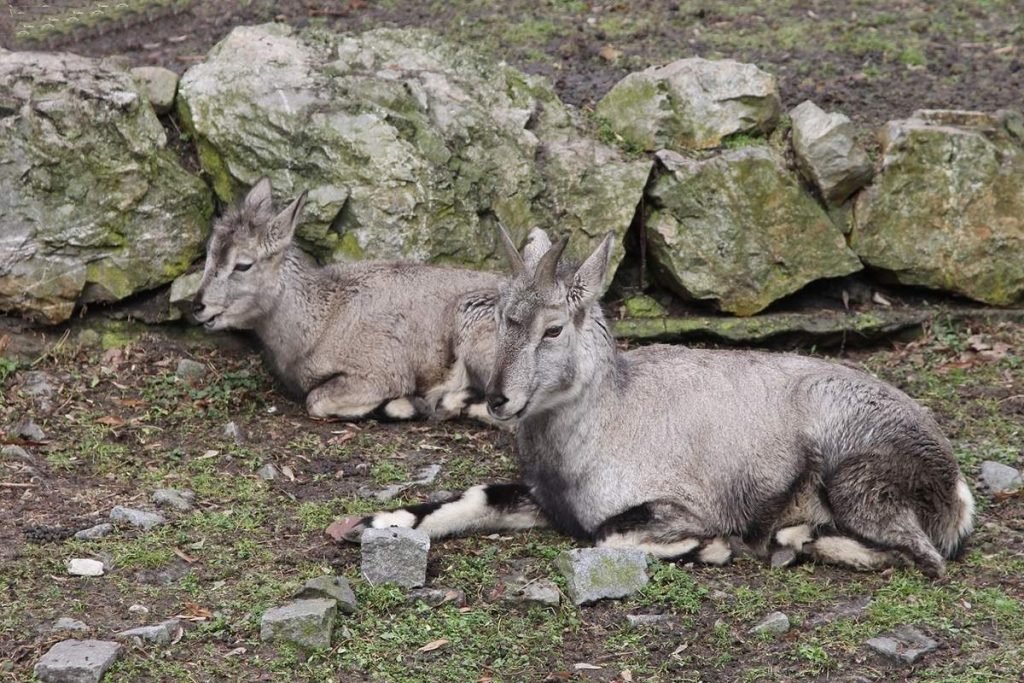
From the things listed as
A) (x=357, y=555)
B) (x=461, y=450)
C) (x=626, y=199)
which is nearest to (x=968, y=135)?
(x=626, y=199)

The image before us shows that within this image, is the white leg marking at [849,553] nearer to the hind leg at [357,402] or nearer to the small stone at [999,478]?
the small stone at [999,478]

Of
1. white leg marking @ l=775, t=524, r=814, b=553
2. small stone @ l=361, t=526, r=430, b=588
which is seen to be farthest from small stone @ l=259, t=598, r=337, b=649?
white leg marking @ l=775, t=524, r=814, b=553

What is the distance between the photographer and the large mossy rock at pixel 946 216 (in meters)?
12.0

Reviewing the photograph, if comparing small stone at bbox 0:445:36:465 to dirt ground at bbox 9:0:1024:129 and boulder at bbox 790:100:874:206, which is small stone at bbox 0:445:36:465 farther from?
boulder at bbox 790:100:874:206

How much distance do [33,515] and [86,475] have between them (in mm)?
809

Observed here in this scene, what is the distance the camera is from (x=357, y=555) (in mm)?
7922

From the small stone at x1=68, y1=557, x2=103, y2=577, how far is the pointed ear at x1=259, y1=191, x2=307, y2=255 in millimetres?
3868

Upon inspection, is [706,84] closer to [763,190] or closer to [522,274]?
[763,190]

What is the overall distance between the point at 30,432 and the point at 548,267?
4.03 m

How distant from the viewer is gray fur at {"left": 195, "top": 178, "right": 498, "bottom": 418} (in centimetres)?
1081

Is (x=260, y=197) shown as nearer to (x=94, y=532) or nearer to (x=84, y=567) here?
(x=94, y=532)

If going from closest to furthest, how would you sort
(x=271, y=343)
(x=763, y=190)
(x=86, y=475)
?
(x=86, y=475) → (x=271, y=343) → (x=763, y=190)

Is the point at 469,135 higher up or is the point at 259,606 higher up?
the point at 469,135

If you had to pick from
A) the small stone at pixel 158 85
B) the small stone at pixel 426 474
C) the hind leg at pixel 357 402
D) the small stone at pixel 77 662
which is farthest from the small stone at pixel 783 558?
the small stone at pixel 158 85
